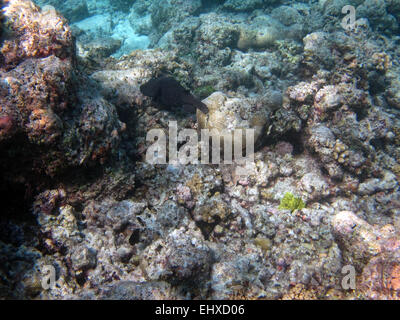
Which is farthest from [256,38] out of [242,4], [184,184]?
[184,184]

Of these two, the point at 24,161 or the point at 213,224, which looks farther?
the point at 213,224

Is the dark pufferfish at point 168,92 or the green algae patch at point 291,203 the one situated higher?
the dark pufferfish at point 168,92

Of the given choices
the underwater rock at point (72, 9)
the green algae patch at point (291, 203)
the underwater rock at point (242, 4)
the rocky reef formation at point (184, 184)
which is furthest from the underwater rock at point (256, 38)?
the underwater rock at point (72, 9)

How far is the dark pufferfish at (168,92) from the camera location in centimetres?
466

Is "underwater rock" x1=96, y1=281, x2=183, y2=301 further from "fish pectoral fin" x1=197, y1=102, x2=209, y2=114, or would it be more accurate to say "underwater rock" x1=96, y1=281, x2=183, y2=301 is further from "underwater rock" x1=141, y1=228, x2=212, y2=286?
Answer: "fish pectoral fin" x1=197, y1=102, x2=209, y2=114

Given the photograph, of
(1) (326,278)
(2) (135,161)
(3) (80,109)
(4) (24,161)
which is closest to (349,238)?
(1) (326,278)

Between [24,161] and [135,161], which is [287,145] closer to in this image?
[135,161]

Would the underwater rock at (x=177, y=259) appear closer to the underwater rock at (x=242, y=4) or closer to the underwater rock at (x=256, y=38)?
the underwater rock at (x=256, y=38)

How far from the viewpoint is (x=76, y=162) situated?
3.17 meters

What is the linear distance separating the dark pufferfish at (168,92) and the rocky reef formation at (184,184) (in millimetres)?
246

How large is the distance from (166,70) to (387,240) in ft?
18.6

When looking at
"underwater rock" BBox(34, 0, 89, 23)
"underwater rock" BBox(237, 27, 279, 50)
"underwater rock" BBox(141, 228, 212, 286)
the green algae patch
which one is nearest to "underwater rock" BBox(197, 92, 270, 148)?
the green algae patch
